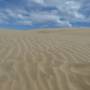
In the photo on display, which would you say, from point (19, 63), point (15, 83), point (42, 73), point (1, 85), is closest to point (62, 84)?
point (42, 73)

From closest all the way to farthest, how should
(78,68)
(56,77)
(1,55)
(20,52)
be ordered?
(56,77) → (78,68) → (1,55) → (20,52)

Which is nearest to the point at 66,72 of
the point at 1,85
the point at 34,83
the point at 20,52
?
the point at 34,83

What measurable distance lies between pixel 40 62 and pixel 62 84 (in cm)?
140

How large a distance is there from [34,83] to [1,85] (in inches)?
26.8

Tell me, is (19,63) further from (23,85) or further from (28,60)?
(23,85)

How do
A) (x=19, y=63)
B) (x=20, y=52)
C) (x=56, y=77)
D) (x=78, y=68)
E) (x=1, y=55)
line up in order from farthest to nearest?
1. (x=20, y=52)
2. (x=1, y=55)
3. (x=19, y=63)
4. (x=78, y=68)
5. (x=56, y=77)

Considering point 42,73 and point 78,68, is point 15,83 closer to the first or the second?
point 42,73

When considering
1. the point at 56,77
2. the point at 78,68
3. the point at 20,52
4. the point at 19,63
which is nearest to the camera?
the point at 56,77

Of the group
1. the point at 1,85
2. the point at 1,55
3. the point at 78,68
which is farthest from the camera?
the point at 1,55

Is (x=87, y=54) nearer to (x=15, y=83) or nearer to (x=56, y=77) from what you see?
(x=56, y=77)

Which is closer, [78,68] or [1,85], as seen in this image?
[1,85]

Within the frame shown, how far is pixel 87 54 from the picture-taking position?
6.25m

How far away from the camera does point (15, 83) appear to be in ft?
13.6

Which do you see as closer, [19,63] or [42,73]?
[42,73]
